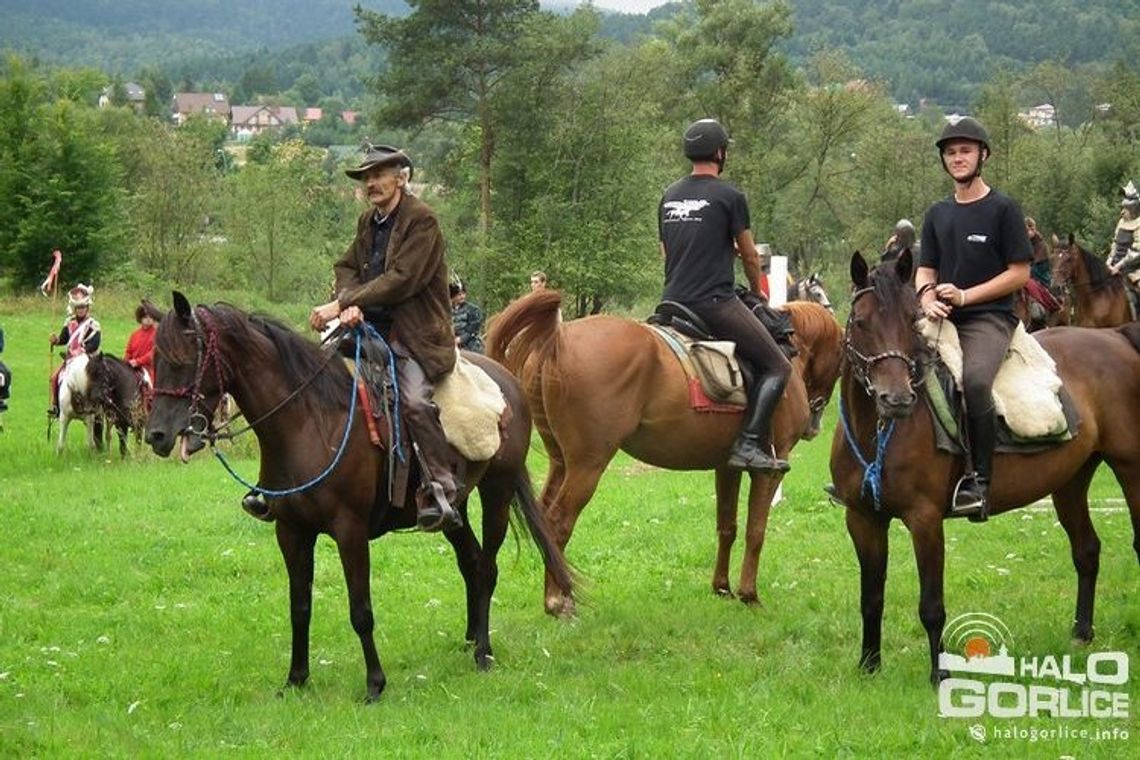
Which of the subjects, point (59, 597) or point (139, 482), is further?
point (139, 482)

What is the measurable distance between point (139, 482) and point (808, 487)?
9091mm

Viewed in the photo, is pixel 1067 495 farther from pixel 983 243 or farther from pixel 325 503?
pixel 325 503

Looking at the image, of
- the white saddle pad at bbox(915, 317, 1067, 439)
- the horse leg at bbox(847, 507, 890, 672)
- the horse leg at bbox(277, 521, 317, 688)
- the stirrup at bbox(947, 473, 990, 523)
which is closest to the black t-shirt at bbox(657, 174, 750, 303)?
the white saddle pad at bbox(915, 317, 1067, 439)

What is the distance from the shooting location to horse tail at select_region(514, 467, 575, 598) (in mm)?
9711

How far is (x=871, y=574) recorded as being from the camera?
8.55 metres

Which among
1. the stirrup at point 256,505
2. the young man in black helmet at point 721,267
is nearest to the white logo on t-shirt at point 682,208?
the young man in black helmet at point 721,267

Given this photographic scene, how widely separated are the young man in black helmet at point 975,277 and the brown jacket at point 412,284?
307 centimetres

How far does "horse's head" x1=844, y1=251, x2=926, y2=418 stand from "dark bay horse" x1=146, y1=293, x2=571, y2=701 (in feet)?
9.67

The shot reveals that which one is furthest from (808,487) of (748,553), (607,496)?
(748,553)

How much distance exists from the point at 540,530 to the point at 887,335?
10.1ft

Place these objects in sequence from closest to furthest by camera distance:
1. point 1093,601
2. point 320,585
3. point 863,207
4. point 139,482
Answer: point 1093,601, point 320,585, point 139,482, point 863,207

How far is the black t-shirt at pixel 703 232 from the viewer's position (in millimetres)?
10781

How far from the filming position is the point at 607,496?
16906mm

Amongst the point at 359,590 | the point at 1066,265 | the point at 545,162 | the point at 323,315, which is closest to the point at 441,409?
the point at 323,315
